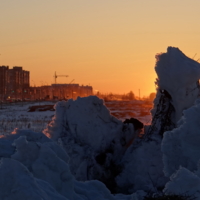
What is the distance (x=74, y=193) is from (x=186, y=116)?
2856mm

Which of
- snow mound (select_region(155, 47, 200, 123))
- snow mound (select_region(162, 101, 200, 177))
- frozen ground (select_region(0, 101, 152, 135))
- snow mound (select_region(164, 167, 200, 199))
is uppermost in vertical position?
snow mound (select_region(155, 47, 200, 123))

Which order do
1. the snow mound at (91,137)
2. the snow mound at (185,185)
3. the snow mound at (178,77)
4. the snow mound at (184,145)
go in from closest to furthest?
the snow mound at (185,185) → the snow mound at (184,145) → the snow mound at (91,137) → the snow mound at (178,77)

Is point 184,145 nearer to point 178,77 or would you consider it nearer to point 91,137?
point 178,77

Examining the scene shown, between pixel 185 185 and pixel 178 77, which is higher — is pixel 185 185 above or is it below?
below

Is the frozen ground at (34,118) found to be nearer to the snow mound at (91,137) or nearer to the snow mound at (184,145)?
the snow mound at (91,137)

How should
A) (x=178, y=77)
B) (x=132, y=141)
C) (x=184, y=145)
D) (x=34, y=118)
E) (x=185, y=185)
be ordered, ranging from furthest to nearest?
(x=34, y=118) → (x=132, y=141) → (x=178, y=77) → (x=184, y=145) → (x=185, y=185)

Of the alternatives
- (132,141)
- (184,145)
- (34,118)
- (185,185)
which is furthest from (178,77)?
(34,118)

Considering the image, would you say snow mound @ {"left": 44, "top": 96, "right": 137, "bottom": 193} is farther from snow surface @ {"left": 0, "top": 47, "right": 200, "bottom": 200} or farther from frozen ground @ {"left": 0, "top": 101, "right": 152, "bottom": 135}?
frozen ground @ {"left": 0, "top": 101, "right": 152, "bottom": 135}

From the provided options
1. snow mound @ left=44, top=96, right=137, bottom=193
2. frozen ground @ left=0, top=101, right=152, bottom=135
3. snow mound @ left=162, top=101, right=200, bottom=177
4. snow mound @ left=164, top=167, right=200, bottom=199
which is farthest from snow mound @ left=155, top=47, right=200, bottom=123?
snow mound @ left=164, top=167, right=200, bottom=199

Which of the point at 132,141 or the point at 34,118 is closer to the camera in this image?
the point at 132,141

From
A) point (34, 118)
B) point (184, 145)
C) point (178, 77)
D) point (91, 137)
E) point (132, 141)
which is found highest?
point (178, 77)

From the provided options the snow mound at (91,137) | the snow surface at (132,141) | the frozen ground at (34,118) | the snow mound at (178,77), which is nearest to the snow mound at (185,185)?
the snow surface at (132,141)

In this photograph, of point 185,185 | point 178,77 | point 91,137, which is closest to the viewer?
point 185,185

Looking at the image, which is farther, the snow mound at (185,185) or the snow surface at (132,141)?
the snow surface at (132,141)
